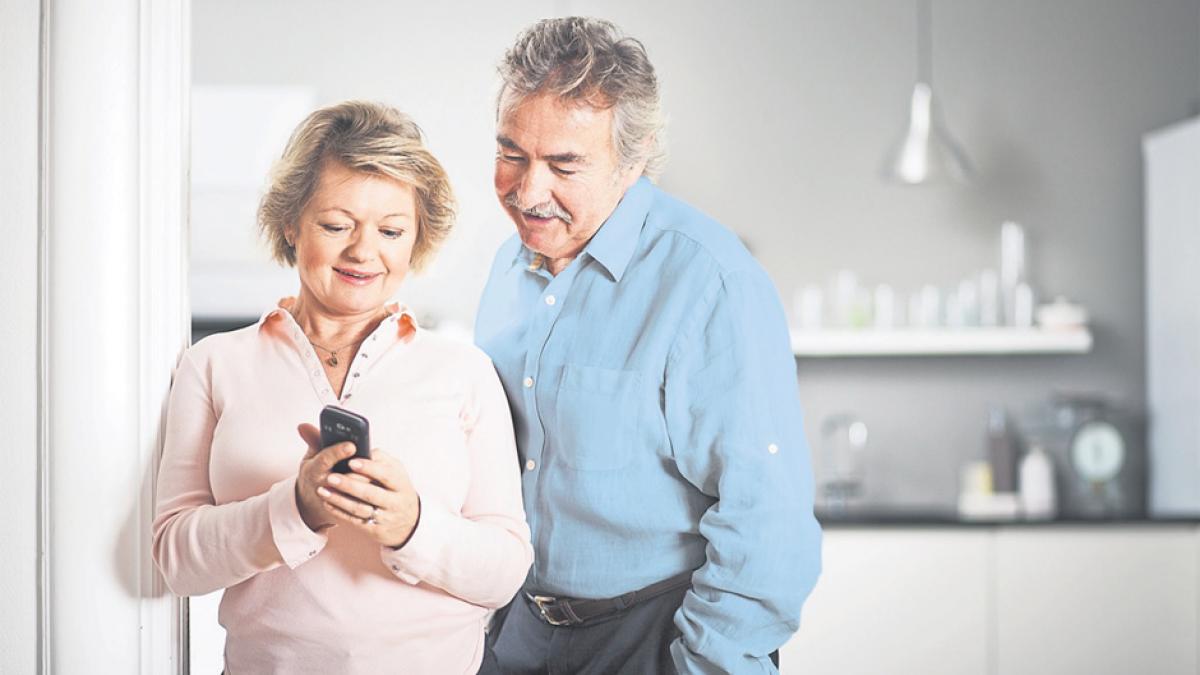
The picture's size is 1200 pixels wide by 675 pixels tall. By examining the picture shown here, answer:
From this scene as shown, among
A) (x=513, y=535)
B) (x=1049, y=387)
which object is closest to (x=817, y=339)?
(x=1049, y=387)

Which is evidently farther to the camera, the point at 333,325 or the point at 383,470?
the point at 333,325

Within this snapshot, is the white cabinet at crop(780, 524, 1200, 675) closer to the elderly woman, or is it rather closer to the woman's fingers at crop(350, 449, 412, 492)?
the elderly woman

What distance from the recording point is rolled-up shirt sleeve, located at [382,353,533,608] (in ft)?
3.59

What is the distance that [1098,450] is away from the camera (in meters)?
3.38

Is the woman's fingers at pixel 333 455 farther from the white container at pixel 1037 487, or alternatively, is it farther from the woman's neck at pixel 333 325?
the white container at pixel 1037 487

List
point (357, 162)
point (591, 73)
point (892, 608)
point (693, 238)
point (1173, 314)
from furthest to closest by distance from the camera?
point (1173, 314)
point (892, 608)
point (693, 238)
point (591, 73)
point (357, 162)

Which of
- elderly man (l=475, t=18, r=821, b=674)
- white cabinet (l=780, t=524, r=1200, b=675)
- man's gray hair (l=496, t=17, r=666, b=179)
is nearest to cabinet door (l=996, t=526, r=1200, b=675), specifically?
white cabinet (l=780, t=524, r=1200, b=675)

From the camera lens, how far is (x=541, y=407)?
4.34 feet

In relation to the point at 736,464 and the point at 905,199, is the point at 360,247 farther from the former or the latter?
the point at 905,199

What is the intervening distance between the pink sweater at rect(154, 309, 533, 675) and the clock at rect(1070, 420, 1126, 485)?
8.67ft

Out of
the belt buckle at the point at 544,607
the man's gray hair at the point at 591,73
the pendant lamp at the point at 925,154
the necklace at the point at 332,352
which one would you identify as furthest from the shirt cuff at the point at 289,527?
the pendant lamp at the point at 925,154

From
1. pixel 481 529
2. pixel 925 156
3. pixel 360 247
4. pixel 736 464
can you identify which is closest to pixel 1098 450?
pixel 925 156

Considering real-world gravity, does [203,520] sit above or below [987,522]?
above

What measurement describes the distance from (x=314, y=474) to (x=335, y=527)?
0.13 m
